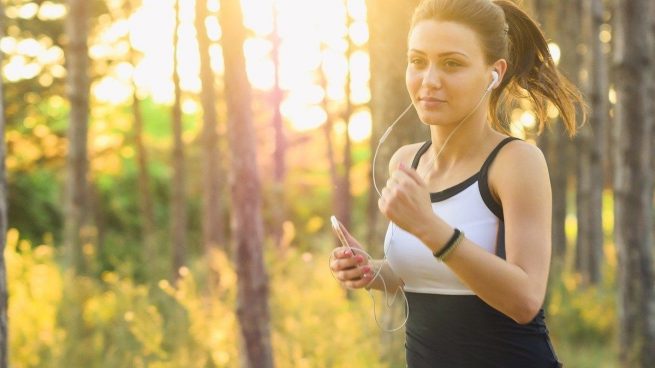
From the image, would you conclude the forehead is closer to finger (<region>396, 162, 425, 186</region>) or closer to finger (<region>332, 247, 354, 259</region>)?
finger (<region>396, 162, 425, 186</region>)

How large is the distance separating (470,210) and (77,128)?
460 inches

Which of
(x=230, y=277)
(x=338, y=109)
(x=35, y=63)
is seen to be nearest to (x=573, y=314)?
(x=230, y=277)

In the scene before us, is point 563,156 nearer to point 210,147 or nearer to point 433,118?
point 210,147

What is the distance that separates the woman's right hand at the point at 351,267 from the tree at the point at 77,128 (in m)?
11.0

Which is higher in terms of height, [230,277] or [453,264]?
[453,264]

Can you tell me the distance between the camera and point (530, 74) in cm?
304

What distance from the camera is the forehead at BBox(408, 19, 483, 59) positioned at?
273 centimetres

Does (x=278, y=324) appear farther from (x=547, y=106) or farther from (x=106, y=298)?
(x=547, y=106)

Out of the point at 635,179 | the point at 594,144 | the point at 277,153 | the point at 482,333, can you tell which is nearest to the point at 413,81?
the point at 482,333

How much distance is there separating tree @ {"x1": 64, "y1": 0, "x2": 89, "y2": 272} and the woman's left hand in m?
11.5

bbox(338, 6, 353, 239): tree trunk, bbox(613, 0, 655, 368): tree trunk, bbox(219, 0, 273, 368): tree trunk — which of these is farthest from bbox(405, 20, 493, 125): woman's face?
bbox(338, 6, 353, 239): tree trunk

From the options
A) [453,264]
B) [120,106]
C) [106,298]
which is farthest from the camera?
[120,106]

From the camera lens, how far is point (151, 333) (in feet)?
22.3

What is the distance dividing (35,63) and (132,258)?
9.23 m
